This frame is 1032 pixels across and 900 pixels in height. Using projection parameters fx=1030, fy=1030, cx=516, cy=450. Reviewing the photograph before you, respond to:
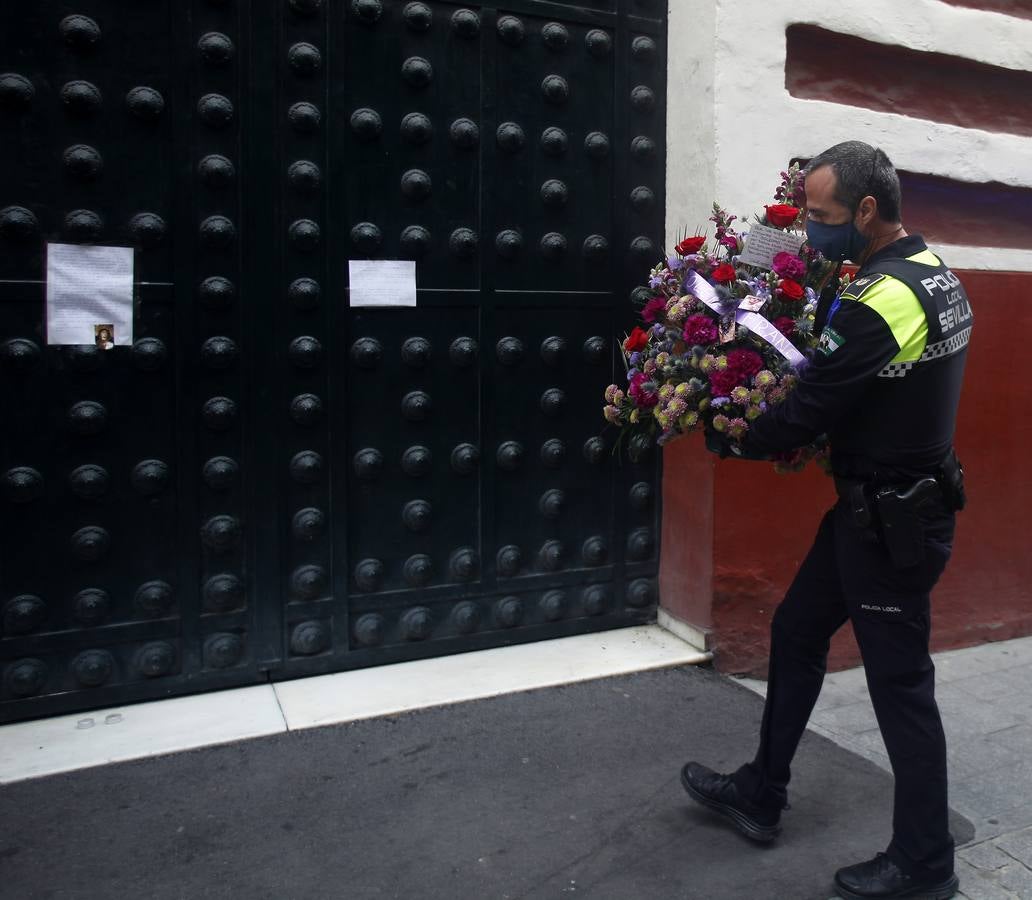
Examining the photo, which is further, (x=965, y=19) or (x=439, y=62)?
(x=965, y=19)

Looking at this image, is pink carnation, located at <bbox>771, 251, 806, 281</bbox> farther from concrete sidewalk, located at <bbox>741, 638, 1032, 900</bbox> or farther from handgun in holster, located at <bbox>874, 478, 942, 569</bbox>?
concrete sidewalk, located at <bbox>741, 638, 1032, 900</bbox>

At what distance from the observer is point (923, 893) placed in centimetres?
261

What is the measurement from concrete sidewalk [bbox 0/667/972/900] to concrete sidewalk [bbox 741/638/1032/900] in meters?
0.13

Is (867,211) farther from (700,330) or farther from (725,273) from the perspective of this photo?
(700,330)

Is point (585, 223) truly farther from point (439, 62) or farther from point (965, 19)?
point (965, 19)

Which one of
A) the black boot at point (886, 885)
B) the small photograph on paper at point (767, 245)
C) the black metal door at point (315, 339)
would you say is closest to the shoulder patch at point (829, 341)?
the small photograph on paper at point (767, 245)

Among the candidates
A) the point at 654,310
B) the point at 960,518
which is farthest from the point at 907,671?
the point at 960,518

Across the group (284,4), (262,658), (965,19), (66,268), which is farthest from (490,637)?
(965,19)

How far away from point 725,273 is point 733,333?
0.61 feet

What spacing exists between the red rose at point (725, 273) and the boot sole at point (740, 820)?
57.1 inches

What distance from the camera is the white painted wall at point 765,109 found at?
397 cm

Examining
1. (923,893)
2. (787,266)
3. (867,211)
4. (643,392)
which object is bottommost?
(923,893)

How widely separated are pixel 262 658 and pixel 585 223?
210 centimetres

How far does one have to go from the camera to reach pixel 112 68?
3.34m
